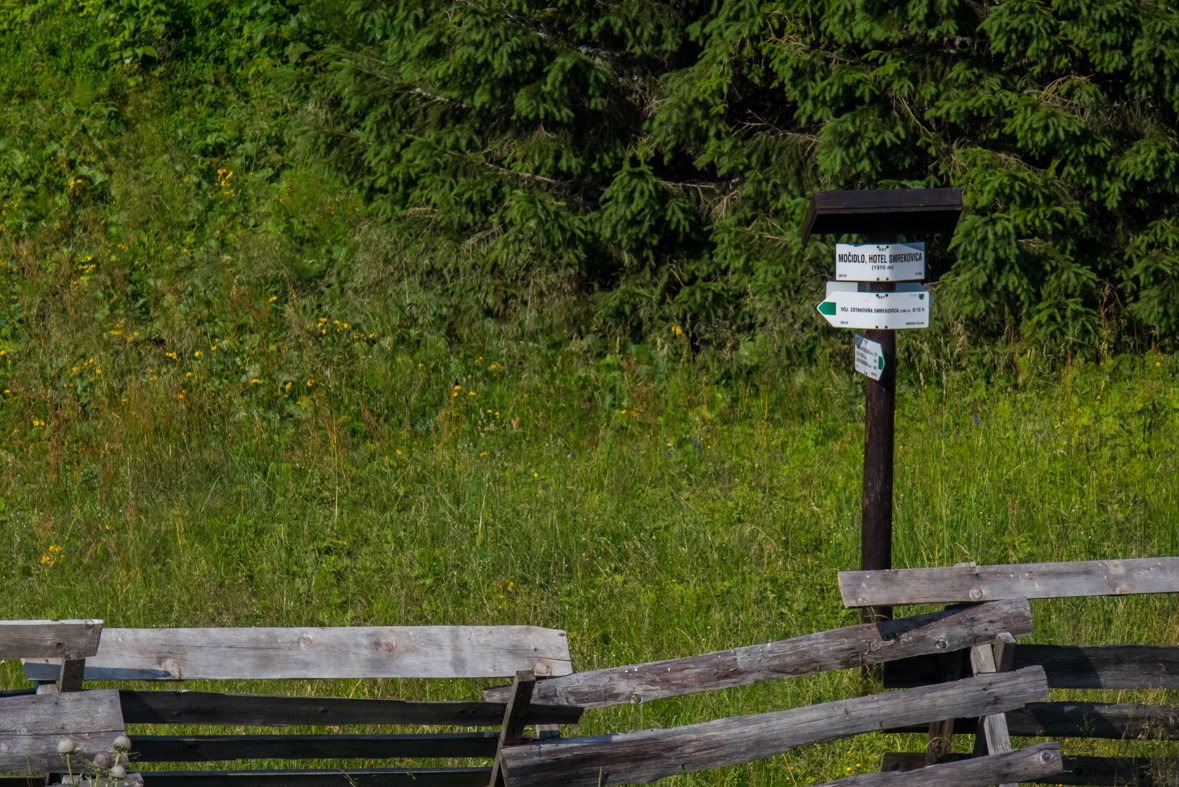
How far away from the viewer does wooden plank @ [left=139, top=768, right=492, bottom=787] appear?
3498mm

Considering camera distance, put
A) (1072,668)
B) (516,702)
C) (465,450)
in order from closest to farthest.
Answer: (516,702)
(1072,668)
(465,450)

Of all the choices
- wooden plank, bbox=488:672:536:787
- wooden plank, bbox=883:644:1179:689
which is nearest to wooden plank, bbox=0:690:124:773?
wooden plank, bbox=488:672:536:787

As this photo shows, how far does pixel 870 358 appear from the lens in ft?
14.4

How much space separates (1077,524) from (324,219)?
674 cm

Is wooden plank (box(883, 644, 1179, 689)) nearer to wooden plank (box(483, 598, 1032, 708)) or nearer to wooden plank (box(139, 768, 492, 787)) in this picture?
wooden plank (box(483, 598, 1032, 708))

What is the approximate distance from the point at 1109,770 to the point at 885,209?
2.33 m

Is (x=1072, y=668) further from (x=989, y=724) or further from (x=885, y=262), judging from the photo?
(x=885, y=262)

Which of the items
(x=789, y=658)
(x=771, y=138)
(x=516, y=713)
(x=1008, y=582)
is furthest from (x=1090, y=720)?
(x=771, y=138)

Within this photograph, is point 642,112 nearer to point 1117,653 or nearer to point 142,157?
point 142,157

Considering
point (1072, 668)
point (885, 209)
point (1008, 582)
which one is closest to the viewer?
point (1008, 582)

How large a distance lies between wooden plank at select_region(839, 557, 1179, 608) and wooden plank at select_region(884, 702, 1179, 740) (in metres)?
0.49

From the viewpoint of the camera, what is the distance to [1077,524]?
5723 mm

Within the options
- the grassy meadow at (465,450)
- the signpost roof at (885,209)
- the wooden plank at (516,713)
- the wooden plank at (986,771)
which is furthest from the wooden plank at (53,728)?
the signpost roof at (885,209)

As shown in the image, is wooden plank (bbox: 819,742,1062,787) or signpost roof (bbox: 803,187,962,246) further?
signpost roof (bbox: 803,187,962,246)
